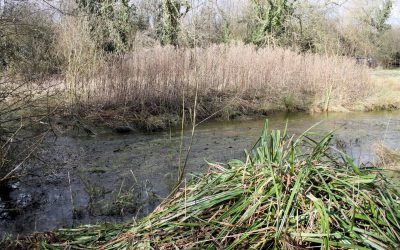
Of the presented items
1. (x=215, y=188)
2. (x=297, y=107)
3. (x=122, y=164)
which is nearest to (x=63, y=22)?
(x=122, y=164)

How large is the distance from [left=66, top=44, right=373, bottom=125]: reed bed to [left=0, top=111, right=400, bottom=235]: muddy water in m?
1.27

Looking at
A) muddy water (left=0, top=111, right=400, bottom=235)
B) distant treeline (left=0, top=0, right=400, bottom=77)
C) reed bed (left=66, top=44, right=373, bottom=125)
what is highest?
distant treeline (left=0, top=0, right=400, bottom=77)

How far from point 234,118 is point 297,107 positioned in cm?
290

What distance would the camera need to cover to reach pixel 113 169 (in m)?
6.29

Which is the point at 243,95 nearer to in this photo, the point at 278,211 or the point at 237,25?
the point at 237,25

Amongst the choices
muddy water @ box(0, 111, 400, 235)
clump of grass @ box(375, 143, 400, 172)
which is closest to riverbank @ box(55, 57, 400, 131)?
muddy water @ box(0, 111, 400, 235)

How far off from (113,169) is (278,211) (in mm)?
4860

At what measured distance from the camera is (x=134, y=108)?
10523mm

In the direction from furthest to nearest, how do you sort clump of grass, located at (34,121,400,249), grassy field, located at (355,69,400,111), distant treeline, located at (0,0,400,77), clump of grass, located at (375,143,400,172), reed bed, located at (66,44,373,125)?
1. distant treeline, located at (0,0,400,77)
2. grassy field, located at (355,69,400,111)
3. reed bed, located at (66,44,373,125)
4. clump of grass, located at (375,143,400,172)
5. clump of grass, located at (34,121,400,249)

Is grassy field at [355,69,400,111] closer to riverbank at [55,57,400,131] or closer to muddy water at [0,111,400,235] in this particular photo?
riverbank at [55,57,400,131]

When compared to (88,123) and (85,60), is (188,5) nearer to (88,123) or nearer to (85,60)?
(85,60)

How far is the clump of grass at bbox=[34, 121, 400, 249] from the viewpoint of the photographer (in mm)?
1731

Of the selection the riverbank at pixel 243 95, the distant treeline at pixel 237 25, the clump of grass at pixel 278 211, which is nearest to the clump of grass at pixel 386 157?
the clump of grass at pixel 278 211

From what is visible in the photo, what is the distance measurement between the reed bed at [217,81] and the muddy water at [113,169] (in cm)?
127
